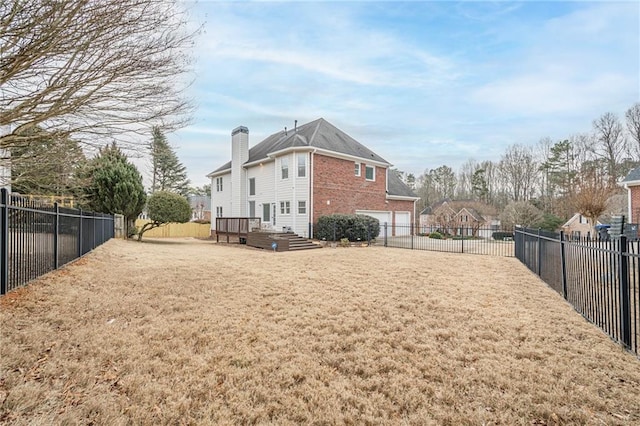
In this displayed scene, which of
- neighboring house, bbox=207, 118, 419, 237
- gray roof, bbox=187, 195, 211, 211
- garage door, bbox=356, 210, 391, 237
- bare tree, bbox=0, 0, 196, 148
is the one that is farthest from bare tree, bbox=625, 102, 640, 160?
gray roof, bbox=187, 195, 211, 211

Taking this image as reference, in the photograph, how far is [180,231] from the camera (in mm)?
29219

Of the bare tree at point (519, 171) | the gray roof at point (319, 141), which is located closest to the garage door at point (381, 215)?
the gray roof at point (319, 141)

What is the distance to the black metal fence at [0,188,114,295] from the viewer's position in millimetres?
4434

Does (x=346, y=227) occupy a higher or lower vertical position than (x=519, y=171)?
lower

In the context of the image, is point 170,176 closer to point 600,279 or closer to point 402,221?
point 402,221

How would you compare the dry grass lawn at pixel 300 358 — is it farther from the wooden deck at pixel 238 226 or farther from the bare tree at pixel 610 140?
the bare tree at pixel 610 140

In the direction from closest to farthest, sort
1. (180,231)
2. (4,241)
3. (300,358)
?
(300,358), (4,241), (180,231)

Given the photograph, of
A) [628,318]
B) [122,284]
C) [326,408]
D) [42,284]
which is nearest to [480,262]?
[628,318]

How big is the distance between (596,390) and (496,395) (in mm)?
967

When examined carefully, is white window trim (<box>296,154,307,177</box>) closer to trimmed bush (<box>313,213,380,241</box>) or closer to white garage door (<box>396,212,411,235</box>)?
trimmed bush (<box>313,213,380,241</box>)

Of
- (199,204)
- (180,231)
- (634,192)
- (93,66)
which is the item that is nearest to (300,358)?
(93,66)

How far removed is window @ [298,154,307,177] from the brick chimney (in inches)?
237

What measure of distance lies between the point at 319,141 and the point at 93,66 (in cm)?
1531

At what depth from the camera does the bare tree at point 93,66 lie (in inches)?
159
